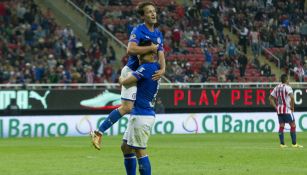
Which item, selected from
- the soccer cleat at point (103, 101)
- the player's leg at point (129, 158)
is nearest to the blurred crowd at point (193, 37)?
the soccer cleat at point (103, 101)

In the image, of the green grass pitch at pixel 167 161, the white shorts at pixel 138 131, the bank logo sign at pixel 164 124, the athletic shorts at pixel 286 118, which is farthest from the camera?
the bank logo sign at pixel 164 124

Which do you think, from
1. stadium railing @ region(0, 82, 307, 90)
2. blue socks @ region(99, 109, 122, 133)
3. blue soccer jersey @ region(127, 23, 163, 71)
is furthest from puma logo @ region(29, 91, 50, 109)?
blue soccer jersey @ region(127, 23, 163, 71)

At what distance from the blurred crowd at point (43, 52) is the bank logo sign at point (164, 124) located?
93.0 inches

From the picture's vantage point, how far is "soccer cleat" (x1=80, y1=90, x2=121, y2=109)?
36406 mm

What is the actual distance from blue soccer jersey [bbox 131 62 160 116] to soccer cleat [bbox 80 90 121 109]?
24.6 metres

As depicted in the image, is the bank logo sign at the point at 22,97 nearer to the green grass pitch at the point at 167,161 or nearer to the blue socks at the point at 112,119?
the green grass pitch at the point at 167,161

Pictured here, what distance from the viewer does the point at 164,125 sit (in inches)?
1422

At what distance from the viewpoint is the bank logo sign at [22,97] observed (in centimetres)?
3462

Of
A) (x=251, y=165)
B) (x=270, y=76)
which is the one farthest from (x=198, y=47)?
(x=251, y=165)

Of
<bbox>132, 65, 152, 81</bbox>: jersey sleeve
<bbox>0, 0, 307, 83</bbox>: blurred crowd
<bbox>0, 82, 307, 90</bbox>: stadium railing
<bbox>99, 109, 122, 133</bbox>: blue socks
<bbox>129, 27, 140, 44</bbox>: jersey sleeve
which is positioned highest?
<bbox>0, 0, 307, 83</bbox>: blurred crowd

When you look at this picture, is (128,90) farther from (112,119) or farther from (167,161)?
(167,161)

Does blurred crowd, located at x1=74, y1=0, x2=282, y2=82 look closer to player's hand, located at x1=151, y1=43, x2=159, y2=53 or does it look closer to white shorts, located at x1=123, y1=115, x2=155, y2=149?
white shorts, located at x1=123, y1=115, x2=155, y2=149

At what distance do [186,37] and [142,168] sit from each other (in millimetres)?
31133

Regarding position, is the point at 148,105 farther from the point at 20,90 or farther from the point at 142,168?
the point at 20,90
